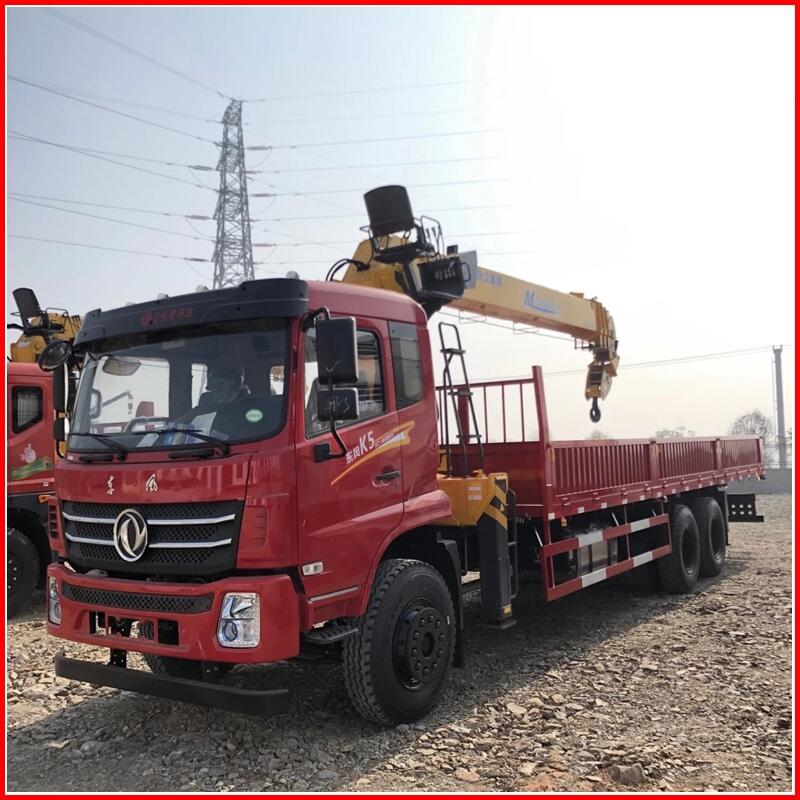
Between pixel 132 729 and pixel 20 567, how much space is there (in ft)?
13.4

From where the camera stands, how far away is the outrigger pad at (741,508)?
36.4 feet

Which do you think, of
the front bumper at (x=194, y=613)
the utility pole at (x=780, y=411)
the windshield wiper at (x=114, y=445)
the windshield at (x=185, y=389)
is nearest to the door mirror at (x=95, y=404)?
the windshield at (x=185, y=389)

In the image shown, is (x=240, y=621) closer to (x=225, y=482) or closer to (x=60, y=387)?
(x=225, y=482)

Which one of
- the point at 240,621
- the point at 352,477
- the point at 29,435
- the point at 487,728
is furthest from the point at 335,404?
the point at 29,435

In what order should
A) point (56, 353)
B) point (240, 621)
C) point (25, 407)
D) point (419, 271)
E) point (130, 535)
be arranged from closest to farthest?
point (240, 621) → point (130, 535) → point (56, 353) → point (419, 271) → point (25, 407)

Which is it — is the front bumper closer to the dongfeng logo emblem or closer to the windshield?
the dongfeng logo emblem

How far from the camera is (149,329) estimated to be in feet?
14.3

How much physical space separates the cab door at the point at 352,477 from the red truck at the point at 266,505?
0.04 feet

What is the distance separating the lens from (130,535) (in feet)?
13.3

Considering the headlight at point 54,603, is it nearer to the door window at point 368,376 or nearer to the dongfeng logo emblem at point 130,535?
the dongfeng logo emblem at point 130,535

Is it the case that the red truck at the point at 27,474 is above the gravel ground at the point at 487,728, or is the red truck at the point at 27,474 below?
above

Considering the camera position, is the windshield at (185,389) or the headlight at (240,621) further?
Result: the windshield at (185,389)

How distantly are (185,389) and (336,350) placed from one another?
103 centimetres

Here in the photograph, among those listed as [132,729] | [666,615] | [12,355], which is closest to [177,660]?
[132,729]
